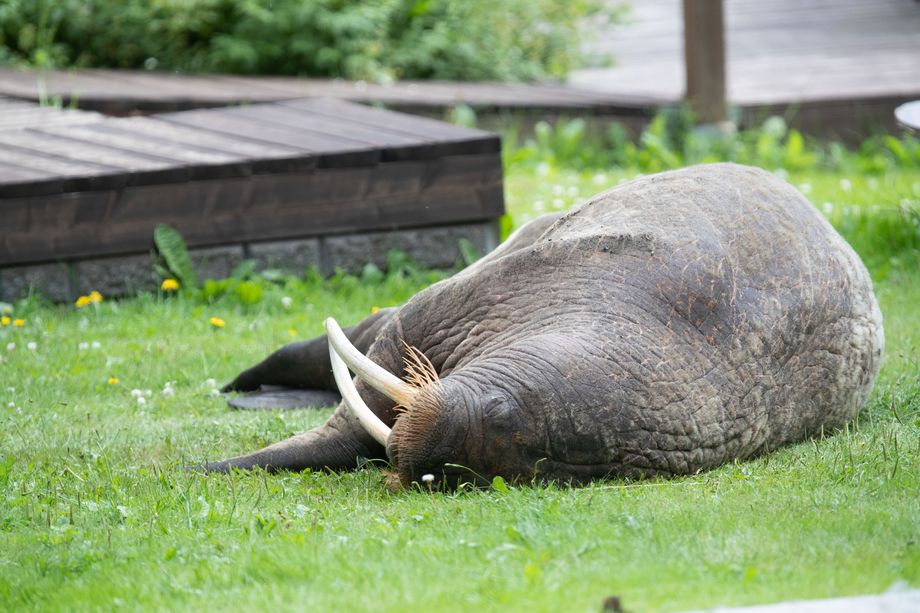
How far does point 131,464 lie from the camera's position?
488 centimetres

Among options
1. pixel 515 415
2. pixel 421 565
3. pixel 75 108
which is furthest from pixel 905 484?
pixel 75 108

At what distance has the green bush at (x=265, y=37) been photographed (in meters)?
12.2

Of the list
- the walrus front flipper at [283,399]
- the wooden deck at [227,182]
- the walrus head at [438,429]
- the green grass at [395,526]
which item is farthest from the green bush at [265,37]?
the walrus head at [438,429]

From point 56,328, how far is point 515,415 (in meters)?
3.76

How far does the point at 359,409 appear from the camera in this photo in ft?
14.1

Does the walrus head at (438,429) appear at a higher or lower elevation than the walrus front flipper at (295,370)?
higher

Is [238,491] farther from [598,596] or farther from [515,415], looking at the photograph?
[598,596]

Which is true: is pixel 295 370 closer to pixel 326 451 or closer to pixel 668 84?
pixel 326 451

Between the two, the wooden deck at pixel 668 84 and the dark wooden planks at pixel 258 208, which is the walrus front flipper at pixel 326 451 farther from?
the wooden deck at pixel 668 84

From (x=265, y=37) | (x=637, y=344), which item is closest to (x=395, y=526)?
(x=637, y=344)

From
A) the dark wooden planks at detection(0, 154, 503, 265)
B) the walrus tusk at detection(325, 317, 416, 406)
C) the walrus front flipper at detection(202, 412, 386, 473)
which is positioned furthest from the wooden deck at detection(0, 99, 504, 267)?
the walrus tusk at detection(325, 317, 416, 406)

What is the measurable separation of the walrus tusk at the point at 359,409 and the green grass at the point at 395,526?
22cm

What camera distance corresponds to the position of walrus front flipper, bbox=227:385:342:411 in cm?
596

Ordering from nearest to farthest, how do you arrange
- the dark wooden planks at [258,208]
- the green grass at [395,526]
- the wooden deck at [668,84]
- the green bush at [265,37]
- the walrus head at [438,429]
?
the green grass at [395,526]
the walrus head at [438,429]
the dark wooden planks at [258,208]
the wooden deck at [668,84]
the green bush at [265,37]
